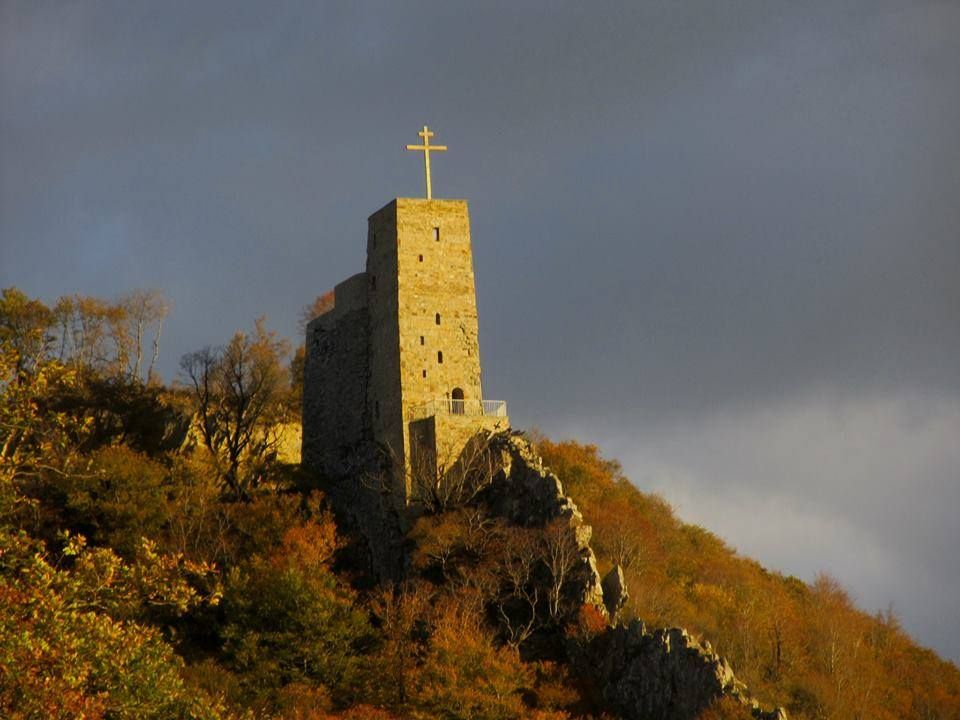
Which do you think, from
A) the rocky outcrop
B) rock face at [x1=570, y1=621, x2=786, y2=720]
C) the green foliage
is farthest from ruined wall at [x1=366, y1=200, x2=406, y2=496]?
the green foliage

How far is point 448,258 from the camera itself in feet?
167

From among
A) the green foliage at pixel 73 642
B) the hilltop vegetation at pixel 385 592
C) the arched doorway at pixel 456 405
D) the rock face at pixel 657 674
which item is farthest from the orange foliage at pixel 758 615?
the green foliage at pixel 73 642

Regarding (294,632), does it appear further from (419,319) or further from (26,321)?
(26,321)

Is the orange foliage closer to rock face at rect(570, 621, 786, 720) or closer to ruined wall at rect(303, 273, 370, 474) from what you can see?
rock face at rect(570, 621, 786, 720)

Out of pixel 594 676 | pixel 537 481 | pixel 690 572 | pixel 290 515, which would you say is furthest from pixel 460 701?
pixel 690 572

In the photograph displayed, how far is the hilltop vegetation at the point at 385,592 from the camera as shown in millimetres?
41594

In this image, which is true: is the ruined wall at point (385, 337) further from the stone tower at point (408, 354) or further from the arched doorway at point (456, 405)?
the arched doorway at point (456, 405)

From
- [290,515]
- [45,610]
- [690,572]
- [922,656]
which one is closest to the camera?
[45,610]

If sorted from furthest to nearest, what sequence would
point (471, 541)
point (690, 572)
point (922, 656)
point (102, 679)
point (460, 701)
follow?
1. point (922, 656)
2. point (690, 572)
3. point (471, 541)
4. point (460, 701)
5. point (102, 679)

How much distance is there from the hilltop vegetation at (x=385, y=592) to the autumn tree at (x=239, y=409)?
0.38ft

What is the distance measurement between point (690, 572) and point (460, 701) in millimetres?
15045

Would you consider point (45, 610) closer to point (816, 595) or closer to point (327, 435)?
point (327, 435)

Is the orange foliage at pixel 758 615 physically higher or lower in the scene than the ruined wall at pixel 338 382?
lower

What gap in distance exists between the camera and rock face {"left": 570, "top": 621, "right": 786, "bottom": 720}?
39250mm
